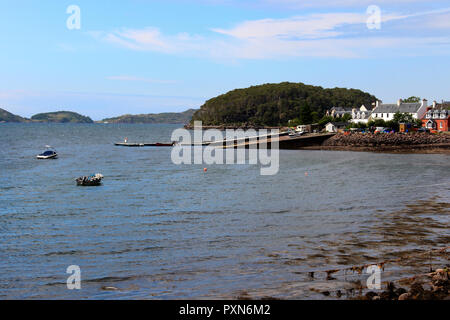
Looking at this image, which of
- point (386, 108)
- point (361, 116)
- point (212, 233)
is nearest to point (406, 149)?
point (386, 108)

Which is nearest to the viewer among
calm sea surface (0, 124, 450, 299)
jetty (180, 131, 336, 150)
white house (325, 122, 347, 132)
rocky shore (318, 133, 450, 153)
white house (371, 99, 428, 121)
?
calm sea surface (0, 124, 450, 299)

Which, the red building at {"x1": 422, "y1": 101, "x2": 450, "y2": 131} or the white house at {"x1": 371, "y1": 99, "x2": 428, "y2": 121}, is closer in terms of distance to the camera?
the red building at {"x1": 422, "y1": 101, "x2": 450, "y2": 131}

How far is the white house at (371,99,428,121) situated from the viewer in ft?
449

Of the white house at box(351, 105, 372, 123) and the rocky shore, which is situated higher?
the white house at box(351, 105, 372, 123)

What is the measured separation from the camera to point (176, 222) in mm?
33188

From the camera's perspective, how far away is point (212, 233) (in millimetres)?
29656

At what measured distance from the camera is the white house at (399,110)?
136750mm

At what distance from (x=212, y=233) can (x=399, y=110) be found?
12381cm

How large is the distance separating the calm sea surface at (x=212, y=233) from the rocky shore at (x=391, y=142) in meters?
48.4

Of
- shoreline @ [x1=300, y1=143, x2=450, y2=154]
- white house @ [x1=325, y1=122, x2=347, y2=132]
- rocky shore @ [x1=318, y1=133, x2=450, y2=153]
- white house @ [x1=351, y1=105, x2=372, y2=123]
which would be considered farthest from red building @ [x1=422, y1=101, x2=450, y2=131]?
white house @ [x1=351, y1=105, x2=372, y2=123]

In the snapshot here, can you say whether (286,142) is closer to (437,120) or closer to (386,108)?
(437,120)

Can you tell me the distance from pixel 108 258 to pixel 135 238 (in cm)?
422

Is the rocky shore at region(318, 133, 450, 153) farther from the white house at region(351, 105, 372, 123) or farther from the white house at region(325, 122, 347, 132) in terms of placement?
the white house at region(351, 105, 372, 123)

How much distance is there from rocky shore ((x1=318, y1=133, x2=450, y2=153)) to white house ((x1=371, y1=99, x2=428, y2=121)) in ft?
86.8
